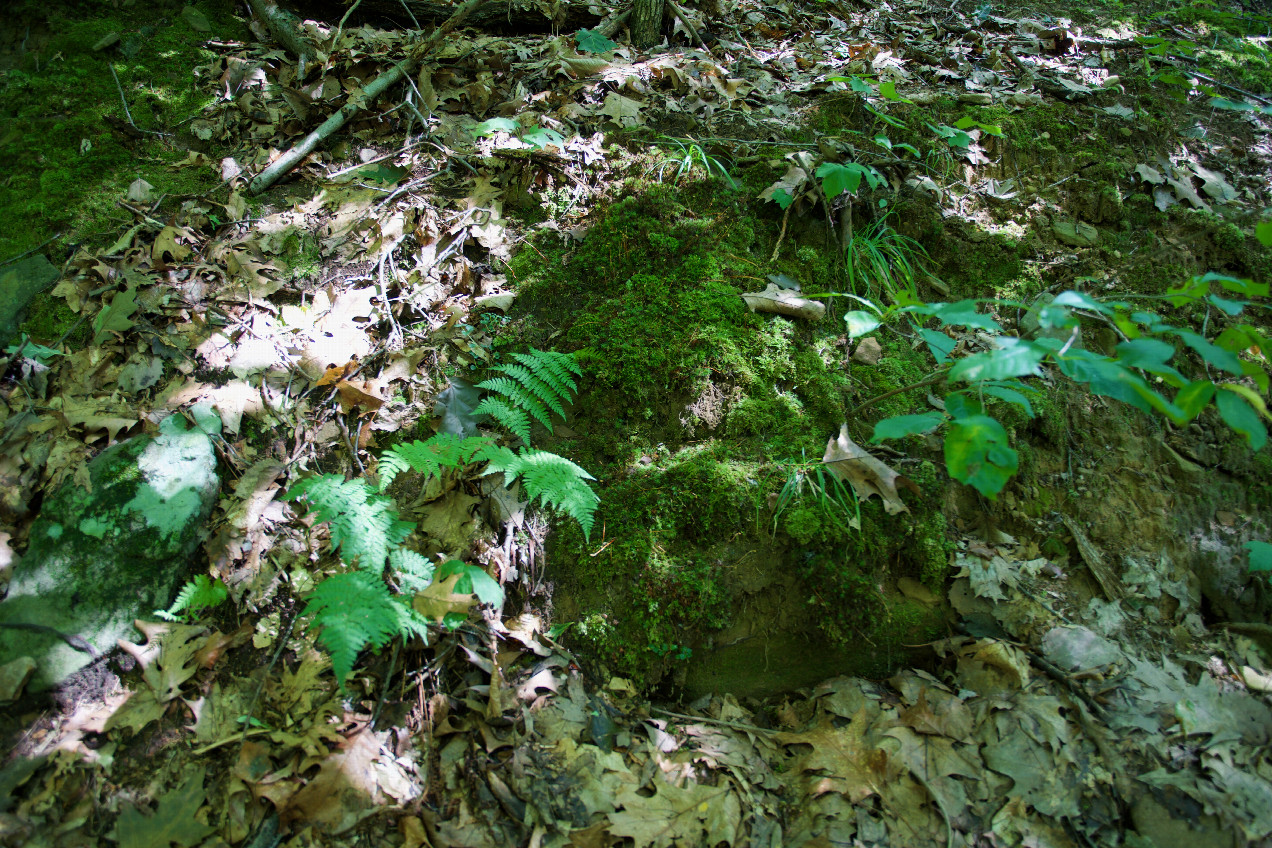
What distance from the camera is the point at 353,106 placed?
154 inches

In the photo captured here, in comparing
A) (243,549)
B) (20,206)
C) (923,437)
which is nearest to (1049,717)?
(923,437)

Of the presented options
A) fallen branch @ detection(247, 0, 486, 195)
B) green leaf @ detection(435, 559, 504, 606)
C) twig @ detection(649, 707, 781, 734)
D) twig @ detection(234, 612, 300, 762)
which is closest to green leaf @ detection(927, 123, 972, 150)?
fallen branch @ detection(247, 0, 486, 195)

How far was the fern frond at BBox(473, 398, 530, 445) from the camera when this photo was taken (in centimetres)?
273

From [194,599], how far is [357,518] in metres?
0.72

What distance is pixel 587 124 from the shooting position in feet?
12.9

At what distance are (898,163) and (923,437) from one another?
5.72 feet

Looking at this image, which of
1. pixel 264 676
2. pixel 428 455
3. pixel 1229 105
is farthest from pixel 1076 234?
pixel 264 676

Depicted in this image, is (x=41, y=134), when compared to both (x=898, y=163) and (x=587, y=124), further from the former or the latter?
(x=898, y=163)

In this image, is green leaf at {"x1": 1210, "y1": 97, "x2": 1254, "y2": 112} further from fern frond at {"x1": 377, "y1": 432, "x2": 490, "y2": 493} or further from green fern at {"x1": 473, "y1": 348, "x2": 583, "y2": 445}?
fern frond at {"x1": 377, "y1": 432, "x2": 490, "y2": 493}

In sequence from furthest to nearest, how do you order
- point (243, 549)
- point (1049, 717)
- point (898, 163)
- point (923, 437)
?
point (898, 163) < point (923, 437) < point (243, 549) < point (1049, 717)

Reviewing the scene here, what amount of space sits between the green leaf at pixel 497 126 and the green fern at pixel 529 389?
163 cm

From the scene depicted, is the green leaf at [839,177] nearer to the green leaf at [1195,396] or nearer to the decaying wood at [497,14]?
the green leaf at [1195,396]

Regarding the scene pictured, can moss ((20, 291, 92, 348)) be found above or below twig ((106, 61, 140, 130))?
below

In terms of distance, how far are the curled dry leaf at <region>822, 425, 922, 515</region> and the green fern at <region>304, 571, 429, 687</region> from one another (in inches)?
70.4
